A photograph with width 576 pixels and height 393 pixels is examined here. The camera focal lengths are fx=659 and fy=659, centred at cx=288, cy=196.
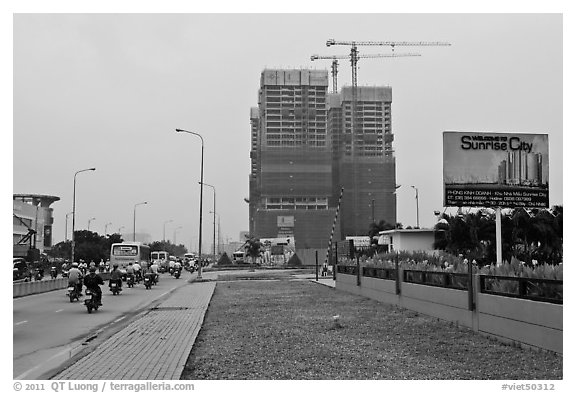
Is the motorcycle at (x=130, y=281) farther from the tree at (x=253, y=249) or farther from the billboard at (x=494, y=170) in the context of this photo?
the tree at (x=253, y=249)

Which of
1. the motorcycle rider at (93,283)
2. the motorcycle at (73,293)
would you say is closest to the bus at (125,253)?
the motorcycle at (73,293)

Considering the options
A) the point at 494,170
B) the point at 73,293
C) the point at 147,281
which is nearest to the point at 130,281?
the point at 147,281

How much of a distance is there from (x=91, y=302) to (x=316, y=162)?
65.4 metres

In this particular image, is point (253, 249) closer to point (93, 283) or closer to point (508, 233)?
point (508, 233)

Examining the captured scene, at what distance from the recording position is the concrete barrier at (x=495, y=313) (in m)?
9.49

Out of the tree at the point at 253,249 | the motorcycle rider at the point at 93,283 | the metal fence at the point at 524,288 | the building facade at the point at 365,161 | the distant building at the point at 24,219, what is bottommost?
the tree at the point at 253,249

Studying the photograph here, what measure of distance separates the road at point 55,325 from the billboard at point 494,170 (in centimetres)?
978

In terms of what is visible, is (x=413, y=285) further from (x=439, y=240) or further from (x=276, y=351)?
(x=439, y=240)

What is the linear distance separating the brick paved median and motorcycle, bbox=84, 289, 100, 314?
2963 mm

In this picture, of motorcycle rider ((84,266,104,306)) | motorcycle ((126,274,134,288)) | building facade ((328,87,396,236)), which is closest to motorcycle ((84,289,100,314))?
motorcycle rider ((84,266,104,306))

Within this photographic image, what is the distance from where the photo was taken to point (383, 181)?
74312 millimetres

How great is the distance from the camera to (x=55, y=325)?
51.4 feet
